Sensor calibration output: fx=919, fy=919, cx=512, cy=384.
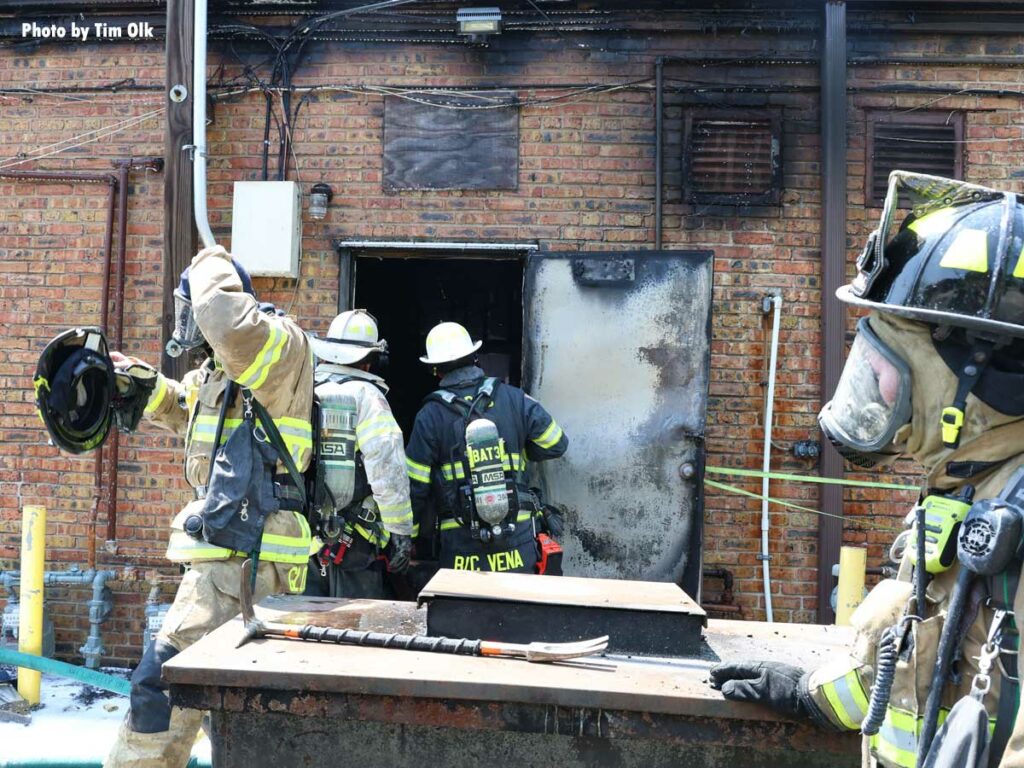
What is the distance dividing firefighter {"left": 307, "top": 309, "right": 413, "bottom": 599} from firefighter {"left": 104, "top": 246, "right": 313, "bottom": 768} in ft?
1.34

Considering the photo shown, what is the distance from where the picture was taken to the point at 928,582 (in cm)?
191

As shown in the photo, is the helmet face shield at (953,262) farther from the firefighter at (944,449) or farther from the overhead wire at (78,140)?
the overhead wire at (78,140)

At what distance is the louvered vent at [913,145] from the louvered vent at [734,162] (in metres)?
0.58

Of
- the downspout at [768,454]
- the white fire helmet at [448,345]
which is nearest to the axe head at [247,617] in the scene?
the white fire helmet at [448,345]

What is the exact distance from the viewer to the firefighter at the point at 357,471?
441cm

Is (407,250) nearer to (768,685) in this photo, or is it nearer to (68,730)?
(68,730)

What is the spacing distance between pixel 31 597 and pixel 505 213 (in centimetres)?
354

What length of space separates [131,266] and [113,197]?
450 mm

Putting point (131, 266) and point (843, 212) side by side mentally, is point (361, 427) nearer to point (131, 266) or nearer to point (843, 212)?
point (131, 266)

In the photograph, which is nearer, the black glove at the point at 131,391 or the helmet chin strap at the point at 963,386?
the helmet chin strap at the point at 963,386

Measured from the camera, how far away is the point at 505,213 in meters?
5.70

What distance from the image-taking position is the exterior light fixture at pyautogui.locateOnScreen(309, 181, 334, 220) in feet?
18.5

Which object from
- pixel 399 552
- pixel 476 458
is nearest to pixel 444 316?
pixel 476 458

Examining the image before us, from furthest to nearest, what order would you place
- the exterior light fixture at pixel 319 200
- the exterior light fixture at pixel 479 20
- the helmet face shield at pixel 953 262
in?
the exterior light fixture at pixel 319 200 < the exterior light fixture at pixel 479 20 < the helmet face shield at pixel 953 262
